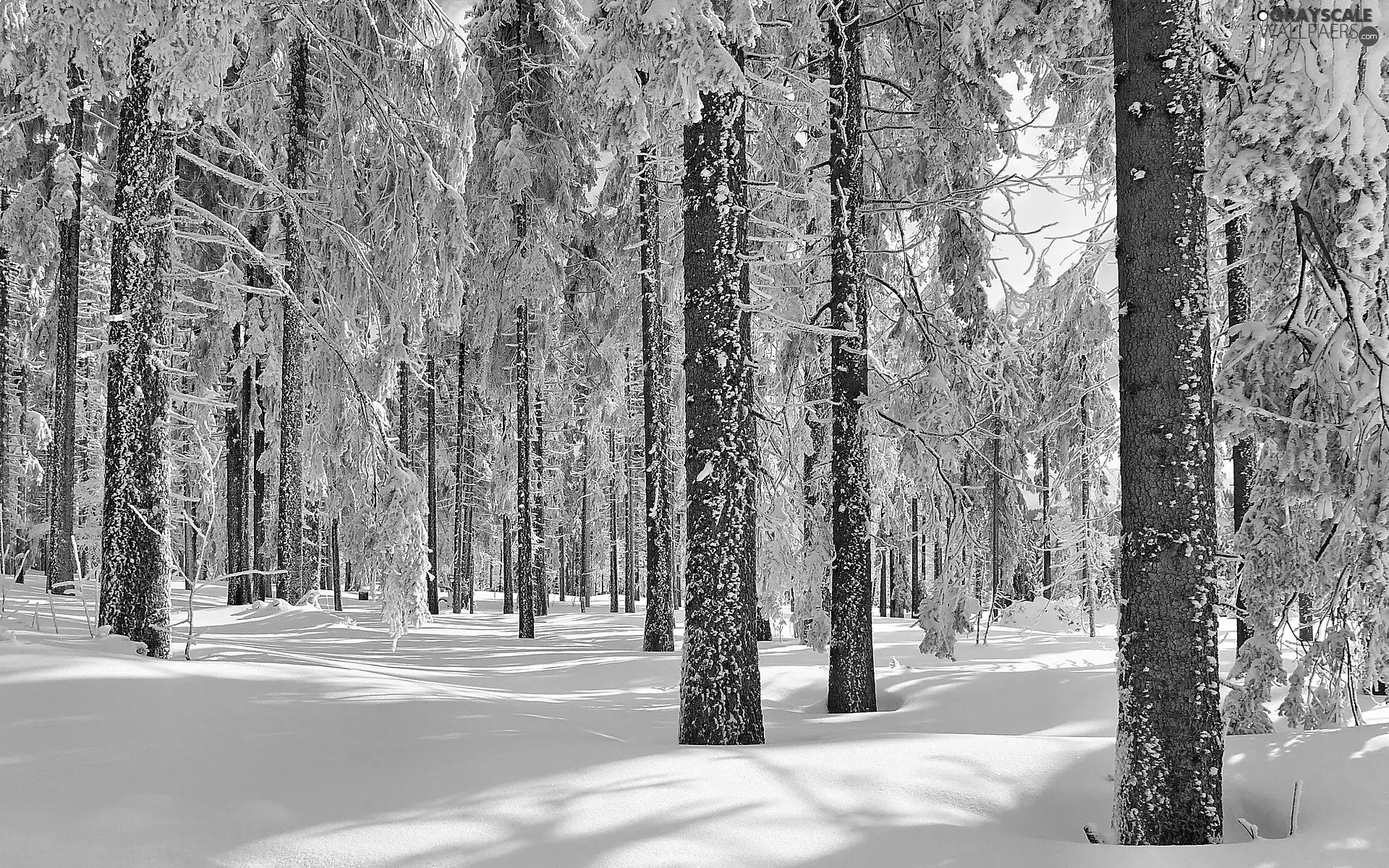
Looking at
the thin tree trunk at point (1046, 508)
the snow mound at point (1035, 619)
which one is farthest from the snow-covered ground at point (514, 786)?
the snow mound at point (1035, 619)

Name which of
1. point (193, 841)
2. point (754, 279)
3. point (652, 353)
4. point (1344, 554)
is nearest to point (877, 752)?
point (1344, 554)

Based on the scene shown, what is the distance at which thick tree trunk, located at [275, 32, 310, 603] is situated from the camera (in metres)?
14.4

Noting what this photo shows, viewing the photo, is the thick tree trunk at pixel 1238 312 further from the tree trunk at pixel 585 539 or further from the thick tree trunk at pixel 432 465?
the tree trunk at pixel 585 539

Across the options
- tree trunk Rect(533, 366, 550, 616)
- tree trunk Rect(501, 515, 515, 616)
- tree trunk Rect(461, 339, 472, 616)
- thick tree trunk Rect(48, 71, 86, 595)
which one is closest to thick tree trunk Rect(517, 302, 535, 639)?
tree trunk Rect(533, 366, 550, 616)

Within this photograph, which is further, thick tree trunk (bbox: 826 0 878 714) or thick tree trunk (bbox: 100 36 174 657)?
thick tree trunk (bbox: 826 0 878 714)

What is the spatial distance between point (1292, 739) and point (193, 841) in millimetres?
6177

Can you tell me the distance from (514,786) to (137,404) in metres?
5.59

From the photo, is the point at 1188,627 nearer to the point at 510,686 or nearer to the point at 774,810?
the point at 774,810

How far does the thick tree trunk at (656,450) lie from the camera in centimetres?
1448

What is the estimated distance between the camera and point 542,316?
1927 cm

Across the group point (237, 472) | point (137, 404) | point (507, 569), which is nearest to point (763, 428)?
point (137, 404)

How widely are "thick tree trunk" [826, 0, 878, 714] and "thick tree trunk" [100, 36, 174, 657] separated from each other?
6.36 meters

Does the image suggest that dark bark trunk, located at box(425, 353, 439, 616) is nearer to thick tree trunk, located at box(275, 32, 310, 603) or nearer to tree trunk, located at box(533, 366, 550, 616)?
tree trunk, located at box(533, 366, 550, 616)

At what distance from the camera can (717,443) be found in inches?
239
